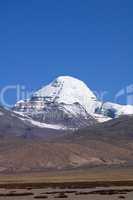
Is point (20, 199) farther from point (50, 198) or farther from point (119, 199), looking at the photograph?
point (119, 199)

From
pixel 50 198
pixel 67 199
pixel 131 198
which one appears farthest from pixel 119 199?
pixel 50 198

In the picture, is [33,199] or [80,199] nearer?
[80,199]

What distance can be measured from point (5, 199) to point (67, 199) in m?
10.1

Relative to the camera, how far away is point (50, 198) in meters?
84.0

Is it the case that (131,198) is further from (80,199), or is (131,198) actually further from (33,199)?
(33,199)

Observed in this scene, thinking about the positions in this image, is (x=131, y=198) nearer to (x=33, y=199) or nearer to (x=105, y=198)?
(x=105, y=198)

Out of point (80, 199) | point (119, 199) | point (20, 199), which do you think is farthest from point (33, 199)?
point (119, 199)

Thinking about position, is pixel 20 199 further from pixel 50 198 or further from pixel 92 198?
pixel 92 198

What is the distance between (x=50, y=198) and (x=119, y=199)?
1253cm

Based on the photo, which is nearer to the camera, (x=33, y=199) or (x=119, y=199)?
(x=119, y=199)

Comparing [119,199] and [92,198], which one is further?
[92,198]

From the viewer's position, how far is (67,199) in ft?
257

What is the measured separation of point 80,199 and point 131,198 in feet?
20.6

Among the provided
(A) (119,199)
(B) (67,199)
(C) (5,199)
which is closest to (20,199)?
(C) (5,199)
